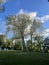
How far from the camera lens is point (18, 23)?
179ft

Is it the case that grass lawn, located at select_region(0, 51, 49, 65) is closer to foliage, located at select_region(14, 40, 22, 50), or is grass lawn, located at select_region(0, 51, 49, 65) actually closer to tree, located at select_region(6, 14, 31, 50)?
tree, located at select_region(6, 14, 31, 50)

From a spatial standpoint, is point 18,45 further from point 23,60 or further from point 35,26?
point 23,60

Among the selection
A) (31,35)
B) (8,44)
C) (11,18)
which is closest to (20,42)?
(31,35)

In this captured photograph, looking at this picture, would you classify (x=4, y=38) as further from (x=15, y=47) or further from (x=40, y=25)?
(x=40, y=25)

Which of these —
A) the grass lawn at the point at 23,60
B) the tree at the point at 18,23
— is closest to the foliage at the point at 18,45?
the tree at the point at 18,23

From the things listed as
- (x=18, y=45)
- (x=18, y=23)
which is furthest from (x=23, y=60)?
(x=18, y=45)

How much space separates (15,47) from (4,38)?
14.9ft

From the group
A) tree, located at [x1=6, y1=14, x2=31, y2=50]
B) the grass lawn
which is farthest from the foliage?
the grass lawn

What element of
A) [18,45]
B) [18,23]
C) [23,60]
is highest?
[18,23]

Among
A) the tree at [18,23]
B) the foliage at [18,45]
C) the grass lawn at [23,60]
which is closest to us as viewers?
the grass lawn at [23,60]

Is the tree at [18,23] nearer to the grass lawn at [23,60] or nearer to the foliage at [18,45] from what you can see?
the foliage at [18,45]

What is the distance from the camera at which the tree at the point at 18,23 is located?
179ft

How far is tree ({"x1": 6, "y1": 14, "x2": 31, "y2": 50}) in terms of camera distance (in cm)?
5444

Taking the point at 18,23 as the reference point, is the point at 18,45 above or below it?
below
